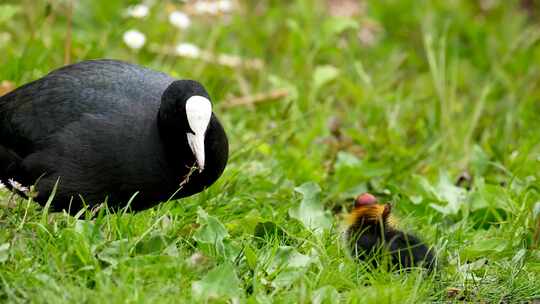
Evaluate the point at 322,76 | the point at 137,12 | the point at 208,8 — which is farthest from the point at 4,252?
the point at 322,76

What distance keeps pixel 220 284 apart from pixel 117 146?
863 millimetres

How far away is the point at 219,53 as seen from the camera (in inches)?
272

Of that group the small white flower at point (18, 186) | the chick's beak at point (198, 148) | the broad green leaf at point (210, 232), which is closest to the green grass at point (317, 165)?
the broad green leaf at point (210, 232)

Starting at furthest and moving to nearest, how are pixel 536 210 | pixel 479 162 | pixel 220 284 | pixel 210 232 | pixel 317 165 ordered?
pixel 479 162
pixel 317 165
pixel 536 210
pixel 210 232
pixel 220 284

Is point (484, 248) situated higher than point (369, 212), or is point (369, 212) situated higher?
point (369, 212)

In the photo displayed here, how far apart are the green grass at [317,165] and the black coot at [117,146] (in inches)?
5.5

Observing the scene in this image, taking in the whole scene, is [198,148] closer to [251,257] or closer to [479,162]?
[251,257]

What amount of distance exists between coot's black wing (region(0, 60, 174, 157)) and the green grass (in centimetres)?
32

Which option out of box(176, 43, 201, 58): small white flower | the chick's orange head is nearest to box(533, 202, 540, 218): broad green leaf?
the chick's orange head

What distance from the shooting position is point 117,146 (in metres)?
3.82

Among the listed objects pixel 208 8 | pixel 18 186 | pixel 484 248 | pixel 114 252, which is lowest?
pixel 484 248

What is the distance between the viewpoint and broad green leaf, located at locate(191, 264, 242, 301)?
3254 mm

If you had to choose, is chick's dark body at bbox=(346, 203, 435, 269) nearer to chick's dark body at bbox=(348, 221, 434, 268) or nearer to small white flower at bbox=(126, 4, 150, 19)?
chick's dark body at bbox=(348, 221, 434, 268)

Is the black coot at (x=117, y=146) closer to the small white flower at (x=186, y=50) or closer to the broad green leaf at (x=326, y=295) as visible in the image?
the broad green leaf at (x=326, y=295)
